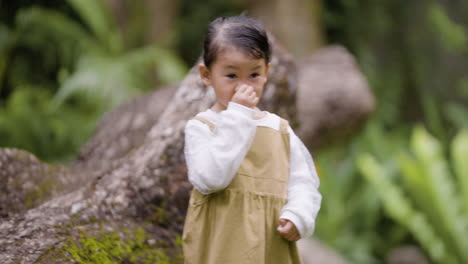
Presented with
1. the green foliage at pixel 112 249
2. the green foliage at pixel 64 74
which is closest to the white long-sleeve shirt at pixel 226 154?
the green foliage at pixel 112 249

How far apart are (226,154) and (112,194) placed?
0.73m

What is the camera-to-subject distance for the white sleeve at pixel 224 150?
1225 mm

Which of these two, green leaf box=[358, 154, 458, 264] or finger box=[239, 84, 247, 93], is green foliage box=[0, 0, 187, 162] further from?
finger box=[239, 84, 247, 93]

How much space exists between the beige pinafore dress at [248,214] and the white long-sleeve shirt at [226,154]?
0.03 m

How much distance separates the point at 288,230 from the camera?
130 cm

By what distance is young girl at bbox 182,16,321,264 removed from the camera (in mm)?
1241

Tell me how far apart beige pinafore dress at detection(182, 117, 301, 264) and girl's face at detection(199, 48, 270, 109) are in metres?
0.10

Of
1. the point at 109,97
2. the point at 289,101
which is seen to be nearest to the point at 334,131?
the point at 289,101

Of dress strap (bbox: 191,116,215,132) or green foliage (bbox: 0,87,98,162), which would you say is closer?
dress strap (bbox: 191,116,215,132)

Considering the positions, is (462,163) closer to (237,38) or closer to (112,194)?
(112,194)

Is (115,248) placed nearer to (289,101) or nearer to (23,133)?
(289,101)

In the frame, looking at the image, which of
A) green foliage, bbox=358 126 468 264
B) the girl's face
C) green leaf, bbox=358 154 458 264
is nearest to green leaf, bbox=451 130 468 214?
green foliage, bbox=358 126 468 264

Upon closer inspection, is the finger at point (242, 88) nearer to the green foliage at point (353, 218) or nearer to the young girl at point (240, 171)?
the young girl at point (240, 171)

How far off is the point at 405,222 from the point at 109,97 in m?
2.97
